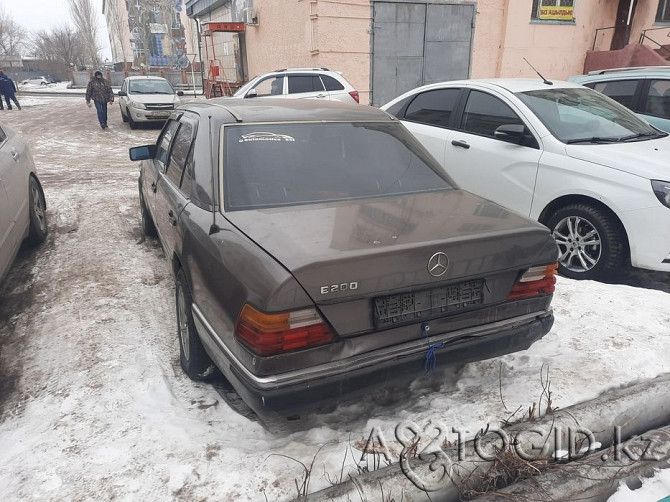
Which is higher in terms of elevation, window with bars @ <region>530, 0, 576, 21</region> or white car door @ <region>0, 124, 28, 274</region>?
window with bars @ <region>530, 0, 576, 21</region>

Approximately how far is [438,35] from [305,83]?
16.7ft

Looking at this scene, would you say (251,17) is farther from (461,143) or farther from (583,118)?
(583,118)

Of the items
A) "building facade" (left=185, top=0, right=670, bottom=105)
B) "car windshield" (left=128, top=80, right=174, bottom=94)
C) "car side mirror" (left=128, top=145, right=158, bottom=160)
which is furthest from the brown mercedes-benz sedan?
"car windshield" (left=128, top=80, right=174, bottom=94)

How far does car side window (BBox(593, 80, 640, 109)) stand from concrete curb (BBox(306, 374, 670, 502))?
16.2 feet

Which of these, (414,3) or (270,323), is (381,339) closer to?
(270,323)

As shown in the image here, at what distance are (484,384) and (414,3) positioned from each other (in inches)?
502

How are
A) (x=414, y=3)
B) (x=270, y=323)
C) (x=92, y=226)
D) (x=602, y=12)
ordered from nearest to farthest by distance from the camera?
(x=270, y=323) → (x=92, y=226) → (x=414, y=3) → (x=602, y=12)

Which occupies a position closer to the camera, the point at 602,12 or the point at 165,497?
the point at 165,497

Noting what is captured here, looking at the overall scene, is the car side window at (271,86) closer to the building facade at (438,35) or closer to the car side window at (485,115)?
the building facade at (438,35)

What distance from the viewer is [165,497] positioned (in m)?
2.04

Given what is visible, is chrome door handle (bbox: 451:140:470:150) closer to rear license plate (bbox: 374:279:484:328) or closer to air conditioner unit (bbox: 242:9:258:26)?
rear license plate (bbox: 374:279:484:328)

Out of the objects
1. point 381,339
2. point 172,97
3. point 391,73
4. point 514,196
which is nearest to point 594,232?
point 514,196

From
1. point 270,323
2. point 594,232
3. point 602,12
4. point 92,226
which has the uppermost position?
point 602,12

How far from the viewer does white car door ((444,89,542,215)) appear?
4.57 metres
